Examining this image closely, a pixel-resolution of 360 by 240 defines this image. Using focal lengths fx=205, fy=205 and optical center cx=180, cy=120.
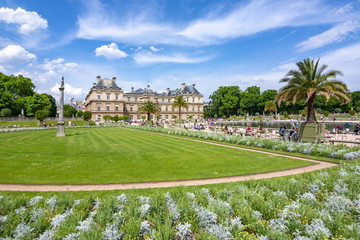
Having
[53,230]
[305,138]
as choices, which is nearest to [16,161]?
[53,230]

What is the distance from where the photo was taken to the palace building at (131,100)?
229ft

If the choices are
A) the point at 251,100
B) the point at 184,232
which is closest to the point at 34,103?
the point at 184,232

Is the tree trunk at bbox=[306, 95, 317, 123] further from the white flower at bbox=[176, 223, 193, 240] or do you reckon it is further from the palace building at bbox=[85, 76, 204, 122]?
the palace building at bbox=[85, 76, 204, 122]

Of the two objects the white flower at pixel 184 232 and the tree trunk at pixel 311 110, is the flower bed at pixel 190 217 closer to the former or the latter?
the white flower at pixel 184 232

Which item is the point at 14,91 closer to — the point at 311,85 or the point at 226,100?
the point at 226,100

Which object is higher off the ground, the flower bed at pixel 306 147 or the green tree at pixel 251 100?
the green tree at pixel 251 100

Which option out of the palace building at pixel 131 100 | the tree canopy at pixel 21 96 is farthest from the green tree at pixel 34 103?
the palace building at pixel 131 100

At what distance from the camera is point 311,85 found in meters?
15.6

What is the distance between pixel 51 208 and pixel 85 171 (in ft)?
14.1

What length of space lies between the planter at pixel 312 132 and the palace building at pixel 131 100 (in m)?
55.4

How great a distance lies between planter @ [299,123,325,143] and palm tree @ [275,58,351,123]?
1.62ft

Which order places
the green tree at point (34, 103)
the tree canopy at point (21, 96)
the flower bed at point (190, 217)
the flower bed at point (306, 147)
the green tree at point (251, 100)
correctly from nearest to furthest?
the flower bed at point (190, 217) < the flower bed at point (306, 147) < the tree canopy at point (21, 96) < the green tree at point (34, 103) < the green tree at point (251, 100)

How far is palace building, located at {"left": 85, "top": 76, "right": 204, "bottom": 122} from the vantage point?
6981 cm

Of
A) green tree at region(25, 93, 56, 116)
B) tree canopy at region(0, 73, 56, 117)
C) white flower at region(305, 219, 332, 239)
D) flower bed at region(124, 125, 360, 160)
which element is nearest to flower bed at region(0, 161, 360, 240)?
white flower at region(305, 219, 332, 239)
